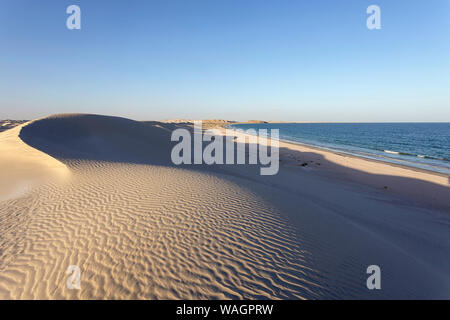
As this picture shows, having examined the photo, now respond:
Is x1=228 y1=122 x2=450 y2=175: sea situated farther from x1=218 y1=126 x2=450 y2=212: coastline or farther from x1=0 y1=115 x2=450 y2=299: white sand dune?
x1=0 y1=115 x2=450 y2=299: white sand dune

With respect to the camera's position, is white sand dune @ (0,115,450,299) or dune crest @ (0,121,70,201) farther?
dune crest @ (0,121,70,201)

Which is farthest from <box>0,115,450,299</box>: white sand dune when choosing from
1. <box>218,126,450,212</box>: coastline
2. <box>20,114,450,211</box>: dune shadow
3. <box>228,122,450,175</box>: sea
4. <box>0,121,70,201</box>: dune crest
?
<box>228,122,450,175</box>: sea

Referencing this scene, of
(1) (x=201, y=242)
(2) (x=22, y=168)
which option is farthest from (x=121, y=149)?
(1) (x=201, y=242)

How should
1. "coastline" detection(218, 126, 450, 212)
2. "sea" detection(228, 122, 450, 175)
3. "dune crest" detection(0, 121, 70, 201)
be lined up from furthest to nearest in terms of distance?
"sea" detection(228, 122, 450, 175) < "coastline" detection(218, 126, 450, 212) < "dune crest" detection(0, 121, 70, 201)

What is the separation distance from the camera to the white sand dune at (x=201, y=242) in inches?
143

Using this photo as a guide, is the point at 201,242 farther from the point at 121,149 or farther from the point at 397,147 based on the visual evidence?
the point at 397,147

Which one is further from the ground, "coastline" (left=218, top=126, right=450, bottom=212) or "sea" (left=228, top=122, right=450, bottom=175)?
"sea" (left=228, top=122, right=450, bottom=175)

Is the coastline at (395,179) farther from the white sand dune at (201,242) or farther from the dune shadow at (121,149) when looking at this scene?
the white sand dune at (201,242)

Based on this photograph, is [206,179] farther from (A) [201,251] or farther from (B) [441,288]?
(B) [441,288]

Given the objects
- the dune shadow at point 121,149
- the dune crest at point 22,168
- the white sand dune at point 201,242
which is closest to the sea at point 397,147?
the dune shadow at point 121,149

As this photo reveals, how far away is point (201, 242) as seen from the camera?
4.63m

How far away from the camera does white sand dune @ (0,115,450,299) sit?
3633 mm
